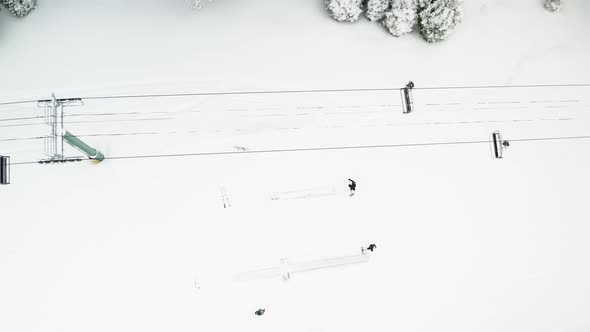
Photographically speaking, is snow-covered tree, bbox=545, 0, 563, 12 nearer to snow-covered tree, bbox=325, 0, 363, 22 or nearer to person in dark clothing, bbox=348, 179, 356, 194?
snow-covered tree, bbox=325, 0, 363, 22

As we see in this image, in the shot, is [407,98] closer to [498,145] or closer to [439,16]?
[439,16]

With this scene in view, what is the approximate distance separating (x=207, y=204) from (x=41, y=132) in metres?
3.17

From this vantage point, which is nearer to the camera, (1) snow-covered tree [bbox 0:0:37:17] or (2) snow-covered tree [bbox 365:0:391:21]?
(1) snow-covered tree [bbox 0:0:37:17]

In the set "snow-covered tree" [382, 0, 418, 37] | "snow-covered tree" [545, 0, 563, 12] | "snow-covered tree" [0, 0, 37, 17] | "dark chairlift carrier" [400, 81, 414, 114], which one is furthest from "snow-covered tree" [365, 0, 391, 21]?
"snow-covered tree" [0, 0, 37, 17]

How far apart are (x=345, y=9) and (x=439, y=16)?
1721 millimetres

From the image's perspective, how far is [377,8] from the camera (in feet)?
26.9

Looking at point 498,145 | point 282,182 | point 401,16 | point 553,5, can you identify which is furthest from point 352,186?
point 553,5

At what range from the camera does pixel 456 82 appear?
867 centimetres

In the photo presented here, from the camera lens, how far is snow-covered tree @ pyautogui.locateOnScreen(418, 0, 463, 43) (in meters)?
8.07

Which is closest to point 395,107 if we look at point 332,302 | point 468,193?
point 468,193

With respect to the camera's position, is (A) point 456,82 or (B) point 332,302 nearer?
(B) point 332,302

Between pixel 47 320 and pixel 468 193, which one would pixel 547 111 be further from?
pixel 47 320

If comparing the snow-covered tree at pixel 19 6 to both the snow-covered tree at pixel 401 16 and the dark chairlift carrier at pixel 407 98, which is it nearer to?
the snow-covered tree at pixel 401 16

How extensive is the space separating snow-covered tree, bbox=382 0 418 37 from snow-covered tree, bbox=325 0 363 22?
57cm
